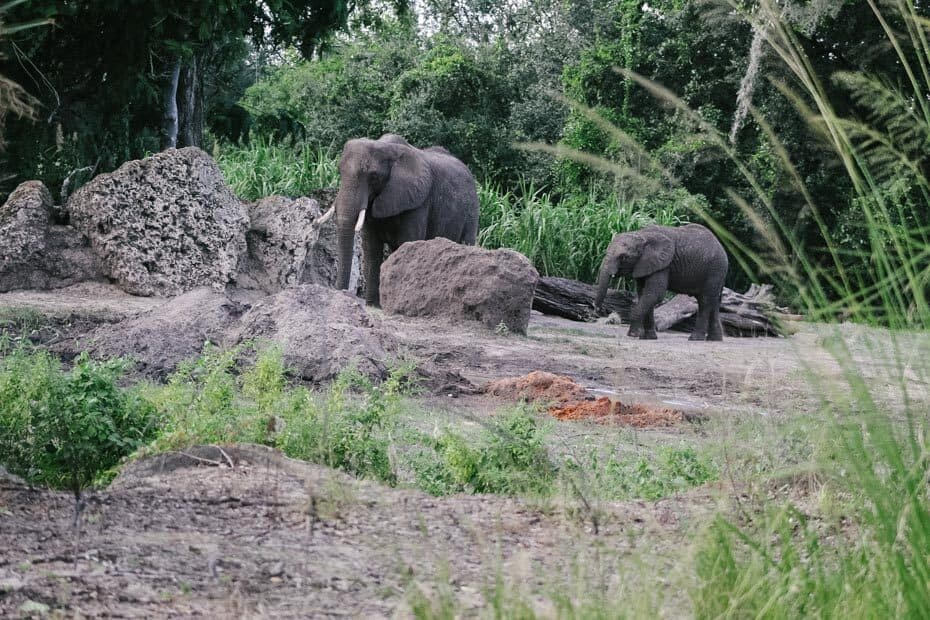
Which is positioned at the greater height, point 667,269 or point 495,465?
point 495,465

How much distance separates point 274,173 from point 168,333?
1125cm

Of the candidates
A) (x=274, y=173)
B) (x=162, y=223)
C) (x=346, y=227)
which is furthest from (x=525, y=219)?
(x=162, y=223)

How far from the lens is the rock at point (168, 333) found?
7.20 metres

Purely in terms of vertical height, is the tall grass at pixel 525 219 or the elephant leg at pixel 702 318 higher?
the tall grass at pixel 525 219

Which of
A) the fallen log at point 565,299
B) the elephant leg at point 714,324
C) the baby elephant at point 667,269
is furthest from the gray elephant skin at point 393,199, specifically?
the elephant leg at point 714,324

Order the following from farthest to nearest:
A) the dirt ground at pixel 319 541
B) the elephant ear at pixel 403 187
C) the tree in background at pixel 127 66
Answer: the elephant ear at pixel 403 187 < the tree in background at pixel 127 66 < the dirt ground at pixel 319 541

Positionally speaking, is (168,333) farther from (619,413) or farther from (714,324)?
(714,324)

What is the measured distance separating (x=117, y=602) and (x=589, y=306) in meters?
13.8

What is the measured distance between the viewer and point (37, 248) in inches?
465

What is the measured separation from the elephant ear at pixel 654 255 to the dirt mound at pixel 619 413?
7.32 meters

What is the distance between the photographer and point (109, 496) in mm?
3375

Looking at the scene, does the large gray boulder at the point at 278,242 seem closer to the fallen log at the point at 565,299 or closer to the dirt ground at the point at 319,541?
the fallen log at the point at 565,299

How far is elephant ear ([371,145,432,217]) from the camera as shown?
1406 cm

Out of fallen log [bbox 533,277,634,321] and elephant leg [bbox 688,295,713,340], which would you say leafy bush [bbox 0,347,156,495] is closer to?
elephant leg [bbox 688,295,713,340]
